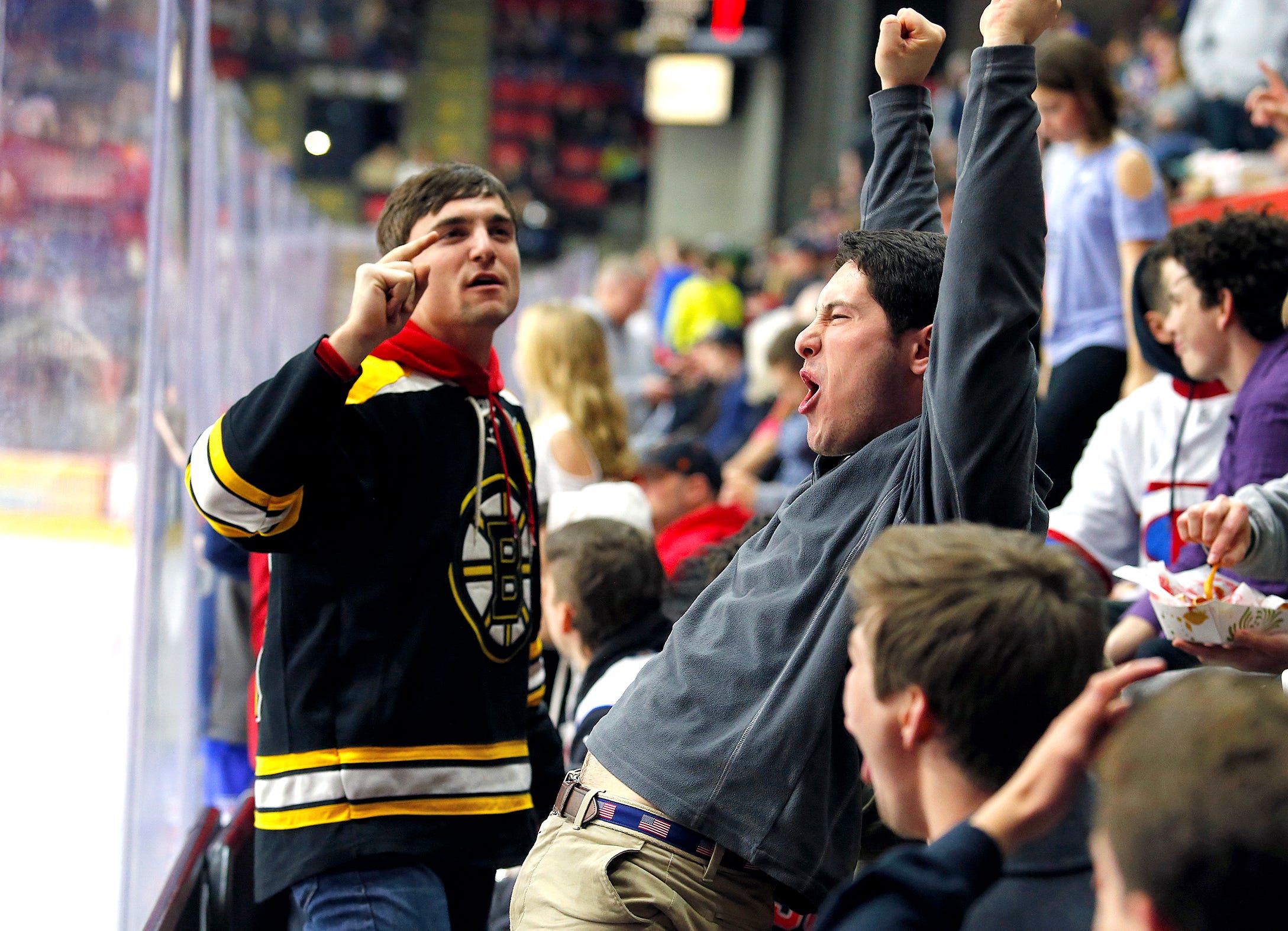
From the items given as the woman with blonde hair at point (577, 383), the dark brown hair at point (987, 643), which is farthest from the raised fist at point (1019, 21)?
the woman with blonde hair at point (577, 383)

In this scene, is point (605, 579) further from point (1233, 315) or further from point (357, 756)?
point (1233, 315)

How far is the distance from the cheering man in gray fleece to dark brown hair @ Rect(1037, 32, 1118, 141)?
194 centimetres

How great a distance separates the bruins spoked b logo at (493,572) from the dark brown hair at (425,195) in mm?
422

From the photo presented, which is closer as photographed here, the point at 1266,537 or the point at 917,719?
the point at 917,719

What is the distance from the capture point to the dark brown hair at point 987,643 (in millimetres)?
1059

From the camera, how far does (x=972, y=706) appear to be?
106 cm

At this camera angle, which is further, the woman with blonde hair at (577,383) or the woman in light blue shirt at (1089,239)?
the woman with blonde hair at (577,383)

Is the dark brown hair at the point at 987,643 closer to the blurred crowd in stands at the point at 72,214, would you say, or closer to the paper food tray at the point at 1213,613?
the paper food tray at the point at 1213,613

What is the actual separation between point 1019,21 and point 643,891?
106cm

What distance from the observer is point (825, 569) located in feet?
4.93

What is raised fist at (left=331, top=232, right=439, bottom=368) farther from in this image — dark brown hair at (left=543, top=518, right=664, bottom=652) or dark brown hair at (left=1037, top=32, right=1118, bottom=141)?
dark brown hair at (left=1037, top=32, right=1118, bottom=141)

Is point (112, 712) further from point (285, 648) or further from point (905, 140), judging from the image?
point (905, 140)

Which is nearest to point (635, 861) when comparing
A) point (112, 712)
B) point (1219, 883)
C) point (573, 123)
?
point (1219, 883)

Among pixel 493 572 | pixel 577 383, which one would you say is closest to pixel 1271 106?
pixel 493 572
